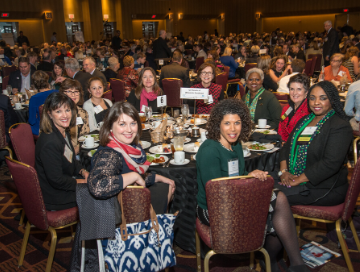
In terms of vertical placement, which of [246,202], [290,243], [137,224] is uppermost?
[246,202]

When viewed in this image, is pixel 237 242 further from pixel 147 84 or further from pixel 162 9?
pixel 162 9

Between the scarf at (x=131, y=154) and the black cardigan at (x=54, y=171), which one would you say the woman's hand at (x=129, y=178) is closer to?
the scarf at (x=131, y=154)

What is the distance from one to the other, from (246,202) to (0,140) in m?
3.60

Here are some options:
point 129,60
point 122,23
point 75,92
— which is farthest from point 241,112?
point 122,23

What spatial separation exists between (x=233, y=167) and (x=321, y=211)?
2.57 feet

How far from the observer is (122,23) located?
→ 21016mm

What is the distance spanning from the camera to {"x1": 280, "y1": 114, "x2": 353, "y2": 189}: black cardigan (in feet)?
7.57

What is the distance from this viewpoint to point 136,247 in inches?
67.9

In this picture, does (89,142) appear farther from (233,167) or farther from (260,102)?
(260,102)

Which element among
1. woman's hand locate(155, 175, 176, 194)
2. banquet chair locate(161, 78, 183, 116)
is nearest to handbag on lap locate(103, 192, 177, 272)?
woman's hand locate(155, 175, 176, 194)

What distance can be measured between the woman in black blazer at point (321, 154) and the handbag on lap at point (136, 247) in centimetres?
117

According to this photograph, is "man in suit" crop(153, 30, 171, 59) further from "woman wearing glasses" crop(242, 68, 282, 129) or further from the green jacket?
the green jacket

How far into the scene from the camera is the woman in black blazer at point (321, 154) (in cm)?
232

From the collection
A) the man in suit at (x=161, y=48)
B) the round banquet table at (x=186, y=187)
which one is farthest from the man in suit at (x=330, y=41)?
the round banquet table at (x=186, y=187)
